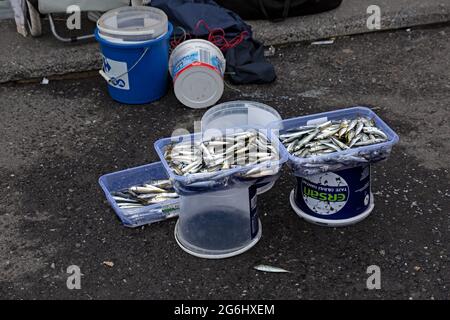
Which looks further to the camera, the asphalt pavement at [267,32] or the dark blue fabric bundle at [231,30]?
the asphalt pavement at [267,32]

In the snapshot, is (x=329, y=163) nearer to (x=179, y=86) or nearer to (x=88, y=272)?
(x=88, y=272)

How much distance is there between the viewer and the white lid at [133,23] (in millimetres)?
4477

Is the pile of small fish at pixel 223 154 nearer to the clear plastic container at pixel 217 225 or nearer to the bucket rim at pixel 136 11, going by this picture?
the clear plastic container at pixel 217 225

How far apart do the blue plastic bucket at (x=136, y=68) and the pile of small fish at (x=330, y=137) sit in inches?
55.3

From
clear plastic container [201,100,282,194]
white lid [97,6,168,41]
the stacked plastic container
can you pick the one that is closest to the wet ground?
the stacked plastic container

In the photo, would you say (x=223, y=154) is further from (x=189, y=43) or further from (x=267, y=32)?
(x=267, y=32)

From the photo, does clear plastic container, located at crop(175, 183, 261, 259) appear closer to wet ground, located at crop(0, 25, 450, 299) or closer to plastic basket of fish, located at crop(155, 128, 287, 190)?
wet ground, located at crop(0, 25, 450, 299)

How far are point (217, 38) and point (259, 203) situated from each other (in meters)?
1.71

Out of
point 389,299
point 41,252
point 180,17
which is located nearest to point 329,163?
point 389,299

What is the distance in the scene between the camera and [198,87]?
462 cm

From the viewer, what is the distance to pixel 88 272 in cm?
330

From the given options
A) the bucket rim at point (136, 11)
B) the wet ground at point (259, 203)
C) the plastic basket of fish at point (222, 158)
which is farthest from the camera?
the bucket rim at point (136, 11)

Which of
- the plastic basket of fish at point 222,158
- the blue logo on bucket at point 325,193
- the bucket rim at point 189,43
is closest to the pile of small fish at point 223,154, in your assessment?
the plastic basket of fish at point 222,158
